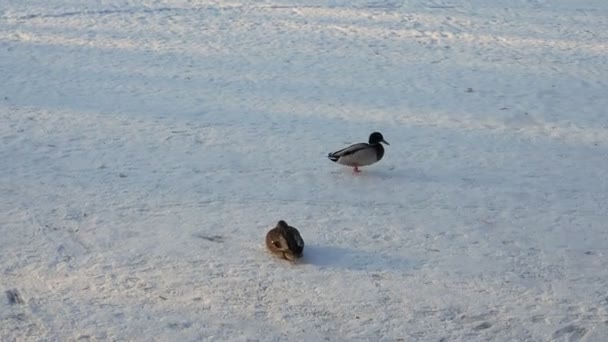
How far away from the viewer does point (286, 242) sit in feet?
20.3

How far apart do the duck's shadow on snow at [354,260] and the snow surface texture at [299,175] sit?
30 millimetres

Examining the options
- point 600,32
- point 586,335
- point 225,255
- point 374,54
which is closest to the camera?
point 586,335

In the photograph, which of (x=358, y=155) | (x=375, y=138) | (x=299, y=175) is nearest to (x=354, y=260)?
(x=358, y=155)

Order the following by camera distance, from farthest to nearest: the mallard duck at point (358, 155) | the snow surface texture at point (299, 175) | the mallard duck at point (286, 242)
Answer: the mallard duck at point (358, 155) < the mallard duck at point (286, 242) < the snow surface texture at point (299, 175)

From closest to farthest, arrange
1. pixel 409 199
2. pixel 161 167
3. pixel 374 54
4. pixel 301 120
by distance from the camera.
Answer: pixel 409 199, pixel 161 167, pixel 301 120, pixel 374 54

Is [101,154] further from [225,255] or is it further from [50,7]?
[50,7]

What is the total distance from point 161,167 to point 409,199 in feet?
6.78

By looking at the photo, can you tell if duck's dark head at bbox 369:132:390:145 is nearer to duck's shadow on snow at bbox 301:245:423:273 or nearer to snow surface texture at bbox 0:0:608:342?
snow surface texture at bbox 0:0:608:342

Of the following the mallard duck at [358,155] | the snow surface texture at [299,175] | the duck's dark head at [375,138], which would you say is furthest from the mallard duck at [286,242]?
the duck's dark head at [375,138]

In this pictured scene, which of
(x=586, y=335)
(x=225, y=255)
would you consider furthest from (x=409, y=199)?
(x=586, y=335)

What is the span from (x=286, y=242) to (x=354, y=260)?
1.58ft

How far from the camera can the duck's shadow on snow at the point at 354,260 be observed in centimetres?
625

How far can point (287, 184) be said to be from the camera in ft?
25.3

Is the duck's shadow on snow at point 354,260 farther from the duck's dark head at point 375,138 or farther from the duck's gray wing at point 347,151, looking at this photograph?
the duck's dark head at point 375,138
